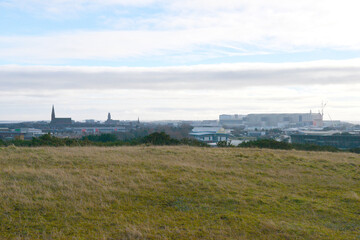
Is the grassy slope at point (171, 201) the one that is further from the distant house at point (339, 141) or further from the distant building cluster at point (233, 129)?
the distant house at point (339, 141)

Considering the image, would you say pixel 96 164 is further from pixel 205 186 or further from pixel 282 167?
pixel 282 167

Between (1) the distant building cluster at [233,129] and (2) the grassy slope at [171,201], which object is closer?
(2) the grassy slope at [171,201]

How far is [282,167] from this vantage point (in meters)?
16.6

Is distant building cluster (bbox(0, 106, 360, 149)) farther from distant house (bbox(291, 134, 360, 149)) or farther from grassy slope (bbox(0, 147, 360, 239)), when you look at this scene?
grassy slope (bbox(0, 147, 360, 239))

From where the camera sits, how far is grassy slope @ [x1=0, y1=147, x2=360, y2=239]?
25.7 ft

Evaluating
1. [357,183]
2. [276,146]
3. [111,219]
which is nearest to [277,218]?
[111,219]

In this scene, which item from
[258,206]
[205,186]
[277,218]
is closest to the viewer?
[277,218]

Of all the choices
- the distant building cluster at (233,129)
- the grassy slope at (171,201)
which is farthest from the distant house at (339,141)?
the grassy slope at (171,201)

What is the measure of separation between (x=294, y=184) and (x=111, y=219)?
722 centimetres

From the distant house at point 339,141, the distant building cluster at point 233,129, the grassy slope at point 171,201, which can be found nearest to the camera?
the grassy slope at point 171,201

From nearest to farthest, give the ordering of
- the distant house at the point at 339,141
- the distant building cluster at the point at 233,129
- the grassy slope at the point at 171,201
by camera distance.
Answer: the grassy slope at the point at 171,201
the distant house at the point at 339,141
the distant building cluster at the point at 233,129

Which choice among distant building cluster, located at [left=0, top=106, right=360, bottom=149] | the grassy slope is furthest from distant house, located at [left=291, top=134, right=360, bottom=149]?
the grassy slope

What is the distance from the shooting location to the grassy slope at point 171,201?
7832 millimetres

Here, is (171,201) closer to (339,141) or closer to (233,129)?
(339,141)
